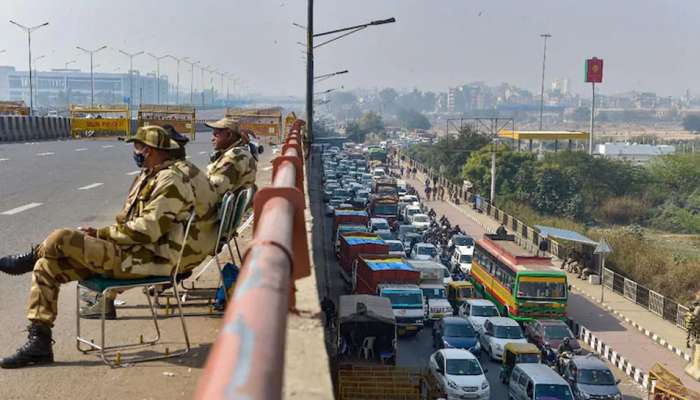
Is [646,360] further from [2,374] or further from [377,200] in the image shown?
[377,200]

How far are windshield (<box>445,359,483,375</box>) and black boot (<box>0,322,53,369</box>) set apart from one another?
13.3 meters

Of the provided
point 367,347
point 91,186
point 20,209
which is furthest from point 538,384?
point 91,186

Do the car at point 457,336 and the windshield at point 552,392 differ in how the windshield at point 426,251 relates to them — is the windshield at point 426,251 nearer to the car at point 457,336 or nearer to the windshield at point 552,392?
the car at point 457,336

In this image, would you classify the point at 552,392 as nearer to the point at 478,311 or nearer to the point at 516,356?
the point at 516,356

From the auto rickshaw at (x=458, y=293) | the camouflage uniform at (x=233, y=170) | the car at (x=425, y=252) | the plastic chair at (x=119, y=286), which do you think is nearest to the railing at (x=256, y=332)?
the plastic chair at (x=119, y=286)

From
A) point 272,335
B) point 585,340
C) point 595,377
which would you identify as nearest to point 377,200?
point 585,340

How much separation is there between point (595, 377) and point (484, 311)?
19.4 feet

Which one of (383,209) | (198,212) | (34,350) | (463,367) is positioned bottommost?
(463,367)

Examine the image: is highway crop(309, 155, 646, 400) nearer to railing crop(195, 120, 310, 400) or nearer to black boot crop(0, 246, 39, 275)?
black boot crop(0, 246, 39, 275)

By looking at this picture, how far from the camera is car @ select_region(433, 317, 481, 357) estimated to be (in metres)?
20.8

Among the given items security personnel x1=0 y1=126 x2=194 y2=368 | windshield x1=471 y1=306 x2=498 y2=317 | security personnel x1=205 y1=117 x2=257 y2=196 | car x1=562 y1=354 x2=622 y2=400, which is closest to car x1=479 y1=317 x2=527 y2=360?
windshield x1=471 y1=306 x2=498 y2=317

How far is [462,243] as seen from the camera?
33500 millimetres

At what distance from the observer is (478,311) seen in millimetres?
23562

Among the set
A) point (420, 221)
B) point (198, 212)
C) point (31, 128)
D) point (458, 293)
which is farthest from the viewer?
point (420, 221)
